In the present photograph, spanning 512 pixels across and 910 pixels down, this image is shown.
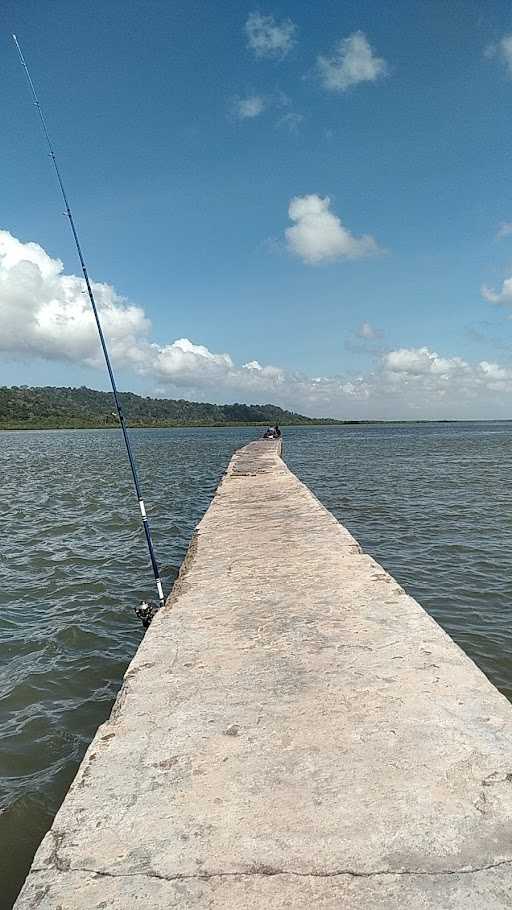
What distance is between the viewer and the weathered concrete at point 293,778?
2.07m

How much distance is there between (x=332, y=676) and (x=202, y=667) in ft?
3.10

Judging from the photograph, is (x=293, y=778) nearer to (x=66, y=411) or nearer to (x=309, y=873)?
(x=309, y=873)

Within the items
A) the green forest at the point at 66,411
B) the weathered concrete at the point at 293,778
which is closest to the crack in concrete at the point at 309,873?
the weathered concrete at the point at 293,778

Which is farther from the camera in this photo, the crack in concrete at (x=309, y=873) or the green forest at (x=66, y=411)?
the green forest at (x=66, y=411)

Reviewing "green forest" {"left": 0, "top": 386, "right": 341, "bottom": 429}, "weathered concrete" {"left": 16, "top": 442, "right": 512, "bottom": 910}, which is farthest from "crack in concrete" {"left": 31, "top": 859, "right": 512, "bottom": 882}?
"green forest" {"left": 0, "top": 386, "right": 341, "bottom": 429}

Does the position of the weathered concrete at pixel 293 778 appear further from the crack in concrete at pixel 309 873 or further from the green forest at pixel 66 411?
the green forest at pixel 66 411

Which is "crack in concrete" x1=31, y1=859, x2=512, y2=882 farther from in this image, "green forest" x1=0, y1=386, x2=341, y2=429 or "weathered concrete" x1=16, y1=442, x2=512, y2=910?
"green forest" x1=0, y1=386, x2=341, y2=429

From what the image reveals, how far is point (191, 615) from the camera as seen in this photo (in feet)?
16.7

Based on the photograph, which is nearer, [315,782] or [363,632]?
[315,782]

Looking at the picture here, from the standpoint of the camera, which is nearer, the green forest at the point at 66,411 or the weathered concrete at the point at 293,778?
the weathered concrete at the point at 293,778

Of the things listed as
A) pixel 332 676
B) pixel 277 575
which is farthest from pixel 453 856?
pixel 277 575

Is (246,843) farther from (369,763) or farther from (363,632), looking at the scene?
(363,632)

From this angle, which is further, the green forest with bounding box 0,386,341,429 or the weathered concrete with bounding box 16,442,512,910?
the green forest with bounding box 0,386,341,429

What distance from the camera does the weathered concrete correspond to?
2.07m
